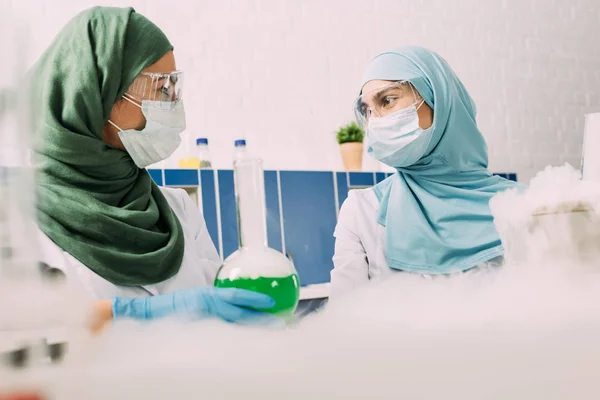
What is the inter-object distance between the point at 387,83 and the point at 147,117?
0.68m

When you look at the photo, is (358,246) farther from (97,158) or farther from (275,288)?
(275,288)

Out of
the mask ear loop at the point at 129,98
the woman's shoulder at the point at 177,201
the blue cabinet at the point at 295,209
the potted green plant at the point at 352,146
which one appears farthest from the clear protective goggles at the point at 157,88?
the potted green plant at the point at 352,146

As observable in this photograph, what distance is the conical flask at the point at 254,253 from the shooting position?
50 centimetres

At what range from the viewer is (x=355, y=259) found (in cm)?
139

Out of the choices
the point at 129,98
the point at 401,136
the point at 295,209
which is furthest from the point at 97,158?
the point at 295,209

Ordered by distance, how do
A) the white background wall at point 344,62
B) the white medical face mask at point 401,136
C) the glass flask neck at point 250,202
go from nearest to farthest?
the glass flask neck at point 250,202, the white medical face mask at point 401,136, the white background wall at point 344,62

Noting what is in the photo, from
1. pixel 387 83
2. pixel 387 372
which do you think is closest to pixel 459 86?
pixel 387 83

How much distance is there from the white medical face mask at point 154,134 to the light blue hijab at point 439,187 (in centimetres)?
57

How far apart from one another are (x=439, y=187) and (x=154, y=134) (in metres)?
0.77

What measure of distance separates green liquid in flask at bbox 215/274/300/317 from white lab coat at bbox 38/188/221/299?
468mm

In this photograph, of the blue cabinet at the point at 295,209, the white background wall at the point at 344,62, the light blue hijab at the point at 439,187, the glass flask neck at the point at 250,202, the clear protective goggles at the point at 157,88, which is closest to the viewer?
the glass flask neck at the point at 250,202

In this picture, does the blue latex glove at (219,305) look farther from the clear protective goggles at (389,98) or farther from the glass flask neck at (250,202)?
the clear protective goggles at (389,98)

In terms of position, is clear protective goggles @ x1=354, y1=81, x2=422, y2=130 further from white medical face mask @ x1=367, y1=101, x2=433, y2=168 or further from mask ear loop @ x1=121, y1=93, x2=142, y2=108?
mask ear loop @ x1=121, y1=93, x2=142, y2=108

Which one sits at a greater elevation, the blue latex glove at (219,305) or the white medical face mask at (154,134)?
the white medical face mask at (154,134)
